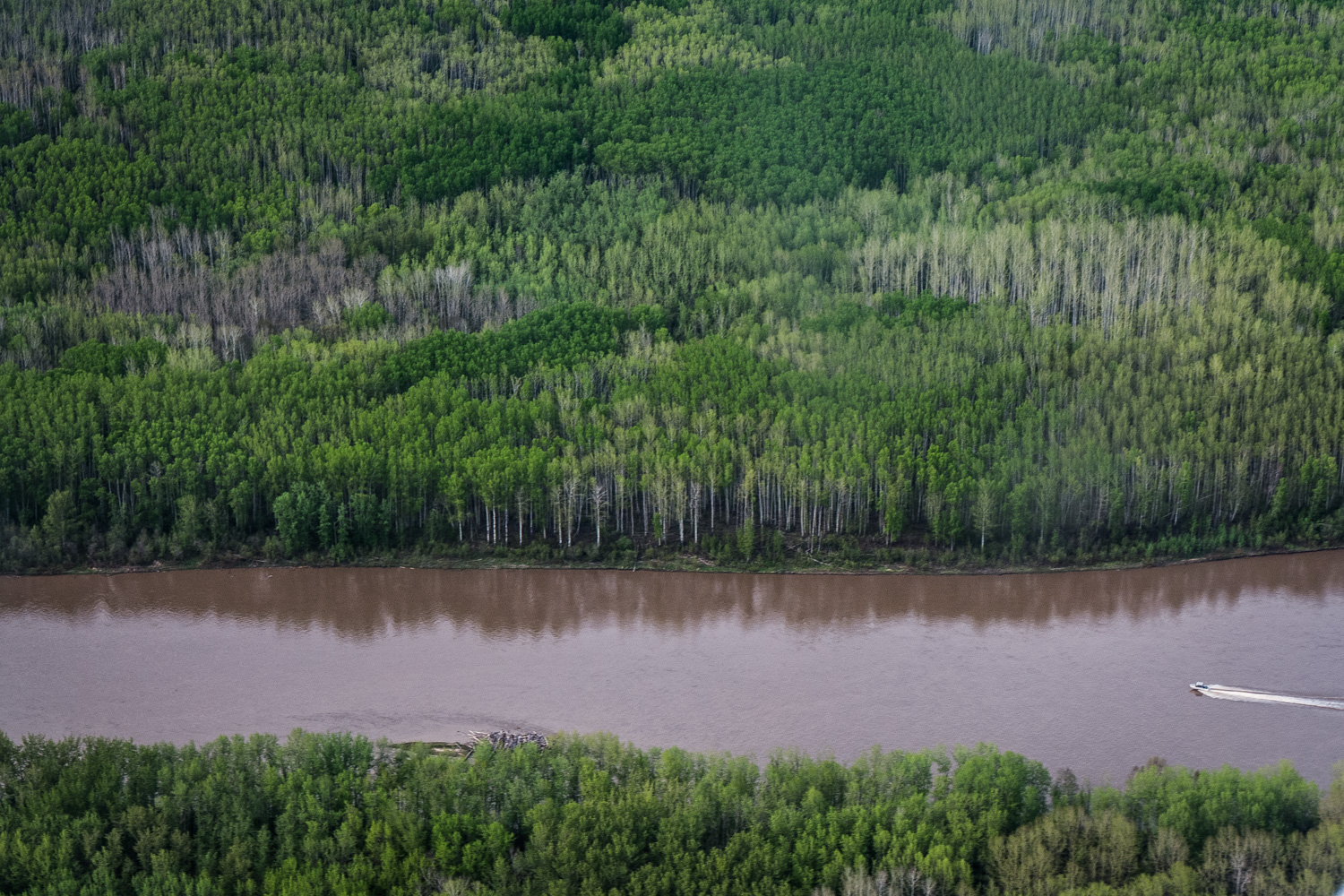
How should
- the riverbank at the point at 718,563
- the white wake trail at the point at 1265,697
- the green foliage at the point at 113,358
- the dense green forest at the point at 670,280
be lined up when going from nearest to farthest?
the white wake trail at the point at 1265,697
the riverbank at the point at 718,563
the dense green forest at the point at 670,280
the green foliage at the point at 113,358

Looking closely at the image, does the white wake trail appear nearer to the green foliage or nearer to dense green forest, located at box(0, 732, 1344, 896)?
dense green forest, located at box(0, 732, 1344, 896)

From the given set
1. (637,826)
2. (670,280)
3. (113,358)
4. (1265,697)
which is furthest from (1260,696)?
(113,358)

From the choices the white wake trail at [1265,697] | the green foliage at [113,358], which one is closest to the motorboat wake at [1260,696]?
the white wake trail at [1265,697]

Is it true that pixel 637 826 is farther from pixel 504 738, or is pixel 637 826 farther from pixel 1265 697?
pixel 1265 697

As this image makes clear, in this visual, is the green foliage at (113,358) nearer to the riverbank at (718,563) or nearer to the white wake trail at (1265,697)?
the riverbank at (718,563)

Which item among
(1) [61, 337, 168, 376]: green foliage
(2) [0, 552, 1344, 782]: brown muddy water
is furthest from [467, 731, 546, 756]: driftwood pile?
(1) [61, 337, 168, 376]: green foliage

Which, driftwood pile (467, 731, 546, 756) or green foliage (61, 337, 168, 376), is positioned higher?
green foliage (61, 337, 168, 376)

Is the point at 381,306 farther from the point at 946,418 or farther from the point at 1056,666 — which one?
the point at 1056,666
